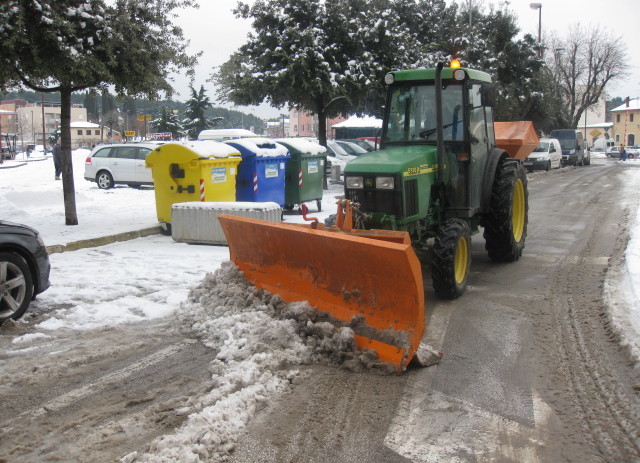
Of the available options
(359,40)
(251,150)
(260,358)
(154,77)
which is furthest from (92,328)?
(359,40)

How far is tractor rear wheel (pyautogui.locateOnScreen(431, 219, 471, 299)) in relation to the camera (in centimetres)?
688

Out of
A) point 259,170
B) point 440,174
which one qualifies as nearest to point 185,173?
point 259,170

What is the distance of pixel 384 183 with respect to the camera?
6.97 meters

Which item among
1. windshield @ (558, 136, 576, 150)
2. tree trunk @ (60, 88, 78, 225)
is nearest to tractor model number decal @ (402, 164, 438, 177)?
tree trunk @ (60, 88, 78, 225)

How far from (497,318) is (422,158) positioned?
6.54ft

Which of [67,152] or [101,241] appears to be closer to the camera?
[101,241]

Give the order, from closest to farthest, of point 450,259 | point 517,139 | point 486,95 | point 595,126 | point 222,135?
point 450,259
point 486,95
point 517,139
point 222,135
point 595,126

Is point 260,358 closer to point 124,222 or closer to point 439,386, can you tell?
point 439,386

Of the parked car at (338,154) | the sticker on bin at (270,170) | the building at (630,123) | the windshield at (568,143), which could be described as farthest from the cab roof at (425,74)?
the building at (630,123)

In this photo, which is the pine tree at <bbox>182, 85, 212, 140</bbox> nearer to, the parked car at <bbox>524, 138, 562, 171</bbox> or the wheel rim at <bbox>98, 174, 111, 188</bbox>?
the parked car at <bbox>524, 138, 562, 171</bbox>

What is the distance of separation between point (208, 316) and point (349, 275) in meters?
1.55

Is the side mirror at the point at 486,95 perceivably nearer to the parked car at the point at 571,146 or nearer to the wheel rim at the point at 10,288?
the wheel rim at the point at 10,288

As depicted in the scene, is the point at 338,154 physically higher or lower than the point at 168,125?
lower

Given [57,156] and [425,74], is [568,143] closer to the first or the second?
[57,156]
